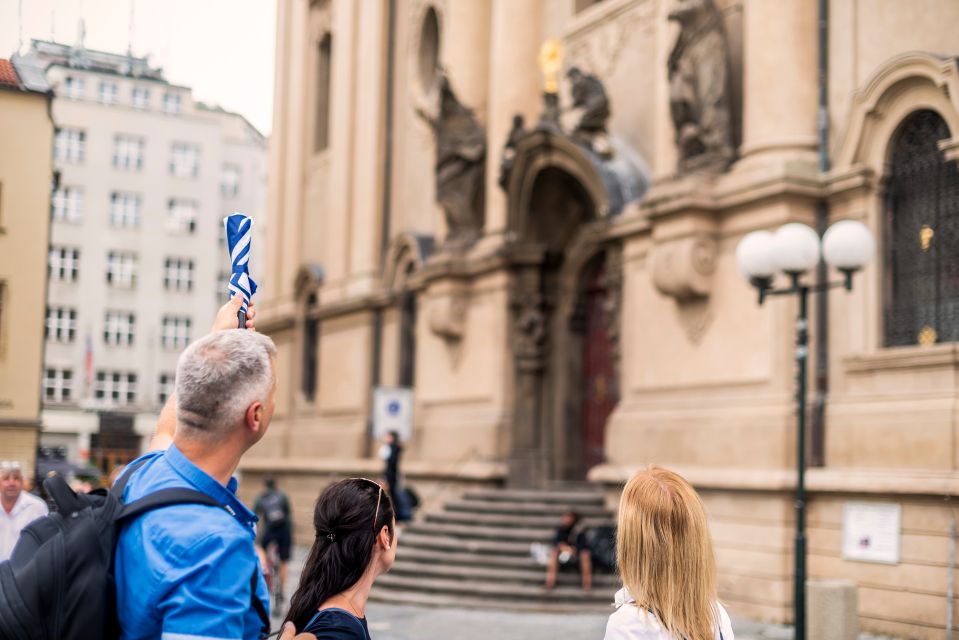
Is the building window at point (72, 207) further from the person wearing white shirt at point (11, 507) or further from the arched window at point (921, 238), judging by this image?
the person wearing white shirt at point (11, 507)

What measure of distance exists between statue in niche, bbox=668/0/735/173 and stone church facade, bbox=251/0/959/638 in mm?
34

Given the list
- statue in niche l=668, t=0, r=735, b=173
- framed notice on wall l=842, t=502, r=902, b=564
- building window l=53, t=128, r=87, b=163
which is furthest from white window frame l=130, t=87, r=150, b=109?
building window l=53, t=128, r=87, b=163

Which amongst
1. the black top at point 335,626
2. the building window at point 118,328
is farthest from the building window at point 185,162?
the black top at point 335,626

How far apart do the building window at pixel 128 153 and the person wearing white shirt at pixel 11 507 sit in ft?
96.0

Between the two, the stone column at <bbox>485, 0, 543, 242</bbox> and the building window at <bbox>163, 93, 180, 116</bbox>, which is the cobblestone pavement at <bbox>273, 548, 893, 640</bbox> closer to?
the building window at <bbox>163, 93, 180, 116</bbox>

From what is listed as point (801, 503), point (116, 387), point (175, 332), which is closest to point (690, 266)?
point (801, 503)

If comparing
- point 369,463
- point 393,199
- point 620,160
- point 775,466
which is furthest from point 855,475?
point 393,199

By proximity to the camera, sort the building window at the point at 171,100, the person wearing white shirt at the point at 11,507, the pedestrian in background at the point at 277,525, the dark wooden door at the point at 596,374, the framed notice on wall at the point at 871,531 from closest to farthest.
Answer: the person wearing white shirt at the point at 11,507 → the building window at the point at 171,100 → the framed notice on wall at the point at 871,531 → the pedestrian in background at the point at 277,525 → the dark wooden door at the point at 596,374

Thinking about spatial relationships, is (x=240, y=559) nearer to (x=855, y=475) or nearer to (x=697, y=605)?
(x=697, y=605)

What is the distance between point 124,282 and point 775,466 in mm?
46068

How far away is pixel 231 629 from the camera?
2.68m

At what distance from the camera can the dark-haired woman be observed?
366 centimetres

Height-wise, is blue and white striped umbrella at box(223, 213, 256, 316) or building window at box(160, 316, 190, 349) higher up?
building window at box(160, 316, 190, 349)

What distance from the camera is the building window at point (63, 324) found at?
175ft
